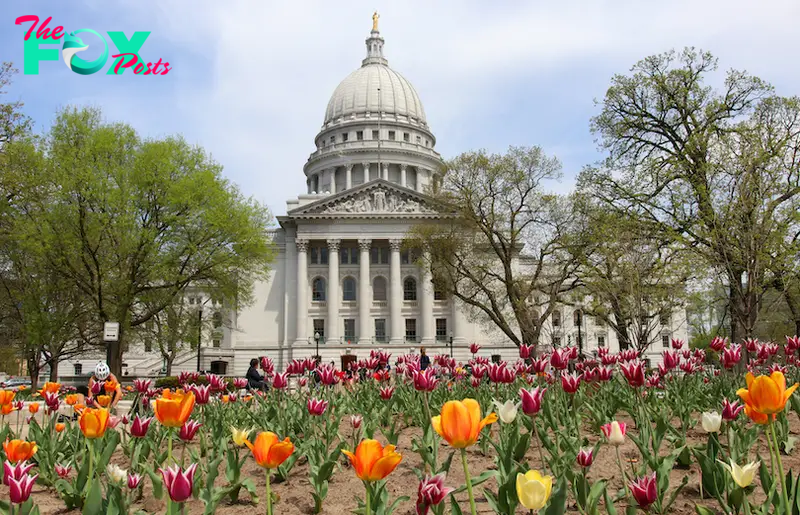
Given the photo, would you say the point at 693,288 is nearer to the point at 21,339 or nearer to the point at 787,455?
the point at 787,455

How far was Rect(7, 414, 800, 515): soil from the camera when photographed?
17.4 ft

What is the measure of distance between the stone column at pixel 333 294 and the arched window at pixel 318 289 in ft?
4.80

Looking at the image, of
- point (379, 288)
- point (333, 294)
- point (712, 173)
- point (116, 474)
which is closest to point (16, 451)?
point (116, 474)

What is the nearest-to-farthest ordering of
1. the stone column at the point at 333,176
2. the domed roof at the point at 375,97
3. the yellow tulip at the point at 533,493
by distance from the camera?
the yellow tulip at the point at 533,493 → the stone column at the point at 333,176 → the domed roof at the point at 375,97

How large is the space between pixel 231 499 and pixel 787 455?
5323mm

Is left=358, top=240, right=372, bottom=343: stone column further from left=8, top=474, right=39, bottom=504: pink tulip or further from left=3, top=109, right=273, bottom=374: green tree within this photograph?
left=8, top=474, right=39, bottom=504: pink tulip

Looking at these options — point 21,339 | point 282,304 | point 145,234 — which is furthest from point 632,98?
point 282,304

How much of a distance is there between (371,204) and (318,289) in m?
A: 10.2

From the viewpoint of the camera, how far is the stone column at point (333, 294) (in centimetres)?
6228

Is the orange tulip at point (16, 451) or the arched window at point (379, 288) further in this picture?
the arched window at point (379, 288)

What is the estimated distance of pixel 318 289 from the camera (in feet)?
215

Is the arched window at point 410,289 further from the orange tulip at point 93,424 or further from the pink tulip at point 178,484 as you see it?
the pink tulip at point 178,484

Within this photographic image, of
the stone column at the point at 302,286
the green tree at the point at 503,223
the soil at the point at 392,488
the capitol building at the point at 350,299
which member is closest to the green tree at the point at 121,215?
the green tree at the point at 503,223

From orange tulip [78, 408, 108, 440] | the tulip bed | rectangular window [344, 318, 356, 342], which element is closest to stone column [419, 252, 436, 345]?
rectangular window [344, 318, 356, 342]
